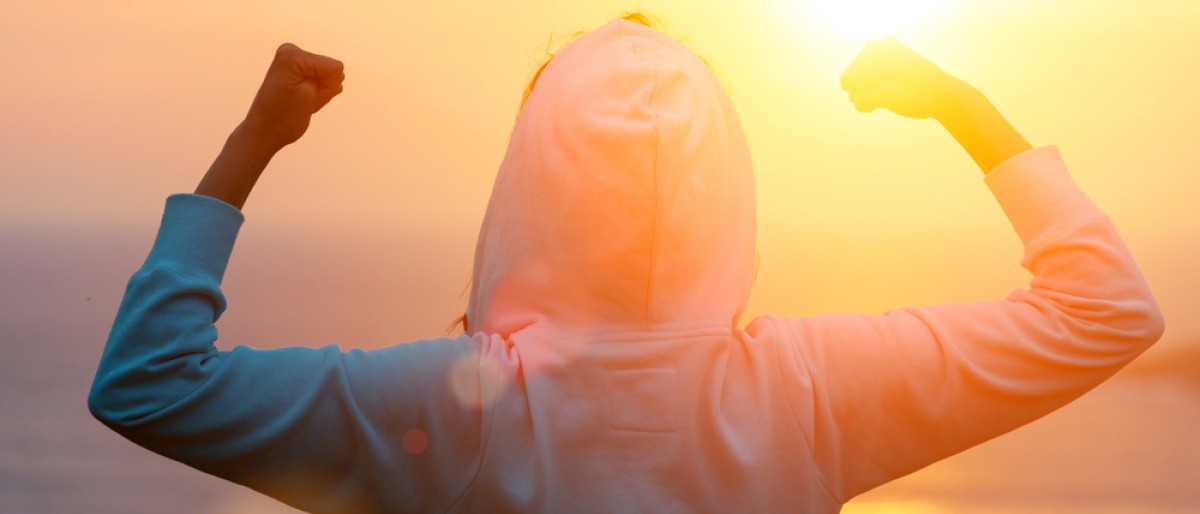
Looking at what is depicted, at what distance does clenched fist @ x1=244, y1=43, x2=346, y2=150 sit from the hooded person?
0.40ft

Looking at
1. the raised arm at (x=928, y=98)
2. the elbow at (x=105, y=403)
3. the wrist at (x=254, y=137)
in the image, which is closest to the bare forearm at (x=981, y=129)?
the raised arm at (x=928, y=98)

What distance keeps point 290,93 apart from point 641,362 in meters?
0.52

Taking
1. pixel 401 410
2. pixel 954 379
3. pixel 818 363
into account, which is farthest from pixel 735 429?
pixel 401 410

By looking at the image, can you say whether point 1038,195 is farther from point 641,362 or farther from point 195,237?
point 195,237

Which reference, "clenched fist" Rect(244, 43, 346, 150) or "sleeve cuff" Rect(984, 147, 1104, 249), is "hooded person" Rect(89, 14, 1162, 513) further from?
"clenched fist" Rect(244, 43, 346, 150)

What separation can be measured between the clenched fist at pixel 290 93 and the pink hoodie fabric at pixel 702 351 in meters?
0.28

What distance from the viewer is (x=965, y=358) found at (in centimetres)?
114

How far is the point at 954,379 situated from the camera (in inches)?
45.0

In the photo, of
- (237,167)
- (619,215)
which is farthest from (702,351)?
(237,167)

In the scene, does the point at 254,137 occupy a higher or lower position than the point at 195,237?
higher

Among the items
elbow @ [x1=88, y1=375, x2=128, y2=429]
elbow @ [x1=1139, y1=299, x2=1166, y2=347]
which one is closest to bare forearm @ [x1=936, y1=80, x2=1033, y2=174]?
elbow @ [x1=1139, y1=299, x2=1166, y2=347]

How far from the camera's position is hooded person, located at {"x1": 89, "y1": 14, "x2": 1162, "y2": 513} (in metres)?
1.05

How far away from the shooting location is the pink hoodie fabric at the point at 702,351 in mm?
1123

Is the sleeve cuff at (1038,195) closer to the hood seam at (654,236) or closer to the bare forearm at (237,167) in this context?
the hood seam at (654,236)
